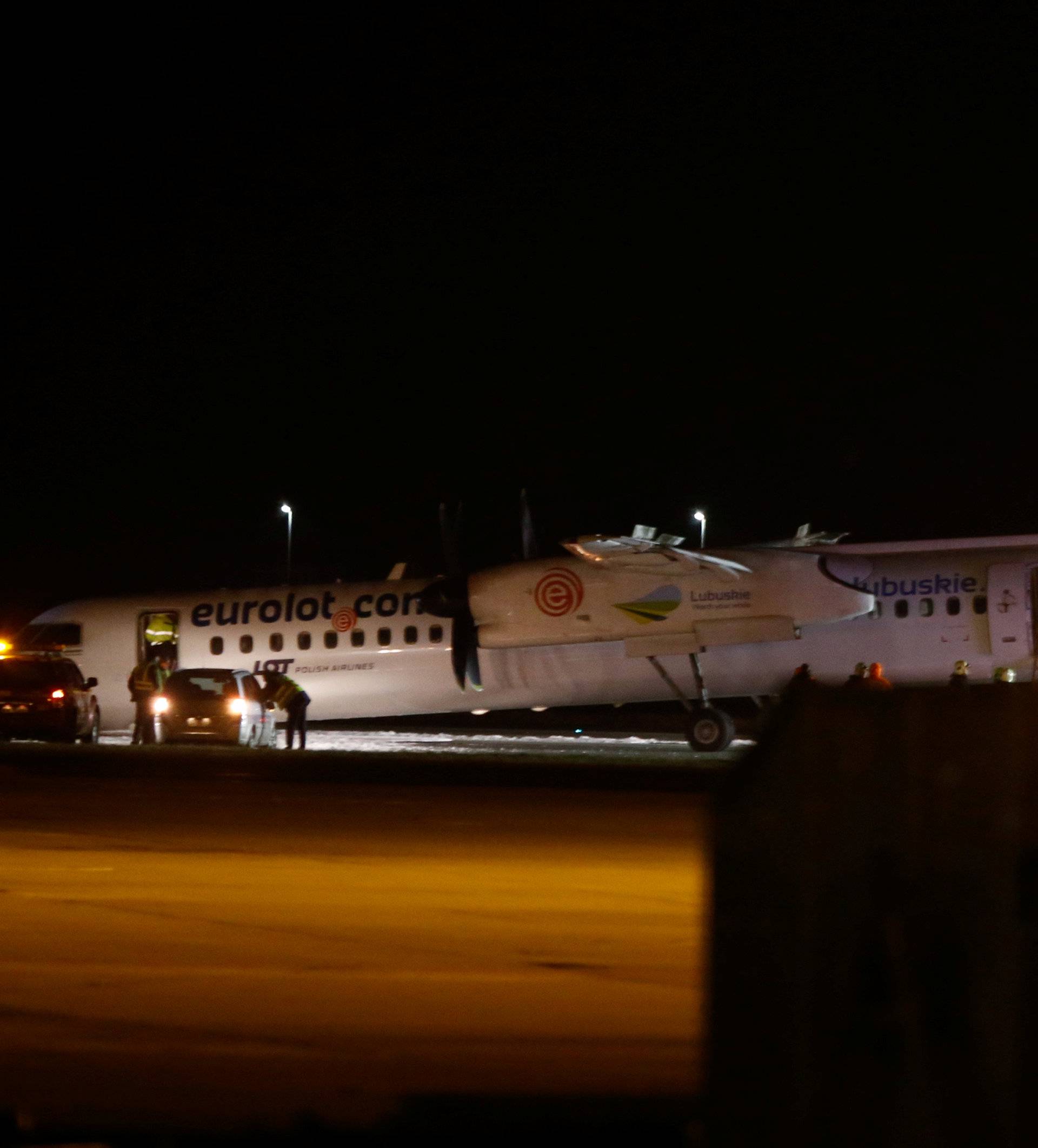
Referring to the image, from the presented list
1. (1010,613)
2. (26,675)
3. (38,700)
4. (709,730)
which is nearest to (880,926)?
(1010,613)

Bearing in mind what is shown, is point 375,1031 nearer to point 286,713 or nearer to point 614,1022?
point 614,1022

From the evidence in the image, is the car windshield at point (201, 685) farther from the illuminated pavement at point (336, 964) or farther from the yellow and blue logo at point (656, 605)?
the illuminated pavement at point (336, 964)

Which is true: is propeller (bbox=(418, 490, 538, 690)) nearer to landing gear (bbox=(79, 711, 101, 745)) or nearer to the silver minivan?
the silver minivan

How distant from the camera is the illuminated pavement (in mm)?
5633

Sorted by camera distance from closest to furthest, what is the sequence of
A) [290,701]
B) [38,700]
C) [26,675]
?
[38,700], [26,675], [290,701]

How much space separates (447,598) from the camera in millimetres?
28094

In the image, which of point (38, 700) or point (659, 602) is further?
point (38, 700)

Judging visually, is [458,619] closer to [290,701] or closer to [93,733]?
[290,701]

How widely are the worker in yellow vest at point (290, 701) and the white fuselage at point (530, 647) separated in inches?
52.5

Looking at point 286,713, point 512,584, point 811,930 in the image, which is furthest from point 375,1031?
point 286,713

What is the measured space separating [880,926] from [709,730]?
22365 mm

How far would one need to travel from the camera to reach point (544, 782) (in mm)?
18688

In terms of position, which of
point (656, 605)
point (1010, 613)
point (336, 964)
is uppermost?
point (656, 605)

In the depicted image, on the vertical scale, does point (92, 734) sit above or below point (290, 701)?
below
